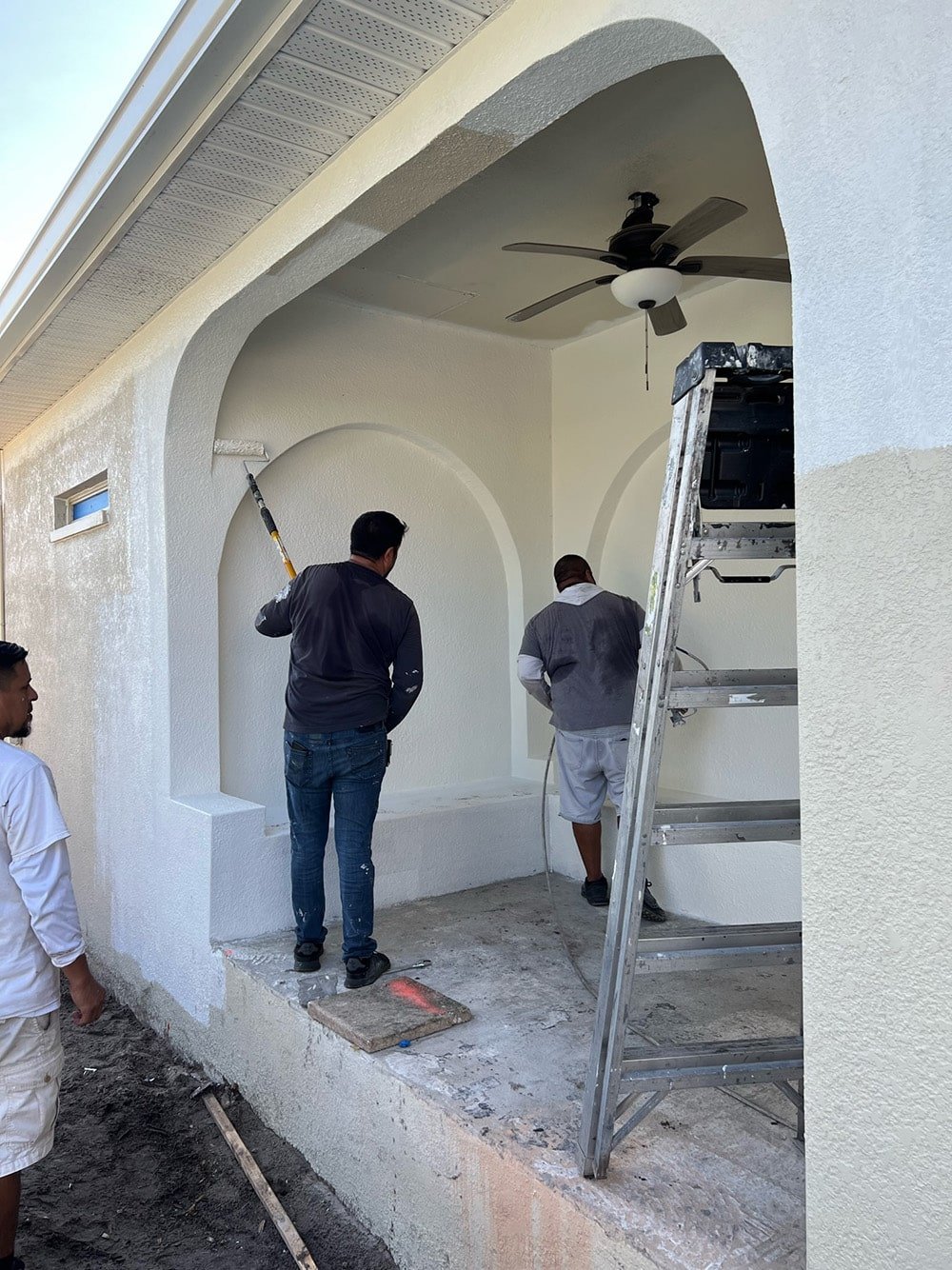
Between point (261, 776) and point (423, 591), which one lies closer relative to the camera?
point (261, 776)

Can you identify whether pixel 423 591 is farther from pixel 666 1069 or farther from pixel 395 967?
pixel 666 1069

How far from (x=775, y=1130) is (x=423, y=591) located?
10.3 feet

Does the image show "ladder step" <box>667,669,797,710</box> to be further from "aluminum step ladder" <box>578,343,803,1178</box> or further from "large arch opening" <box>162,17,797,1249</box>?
"large arch opening" <box>162,17,797,1249</box>

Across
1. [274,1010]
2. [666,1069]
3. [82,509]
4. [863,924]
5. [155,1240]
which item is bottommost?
[155,1240]

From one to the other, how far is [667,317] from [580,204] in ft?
1.81

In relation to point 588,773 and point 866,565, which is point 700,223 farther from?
point 588,773

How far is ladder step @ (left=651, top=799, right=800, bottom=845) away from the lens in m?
1.84

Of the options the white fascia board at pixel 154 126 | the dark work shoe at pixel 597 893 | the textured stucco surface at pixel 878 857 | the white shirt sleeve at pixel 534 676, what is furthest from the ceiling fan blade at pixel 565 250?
the dark work shoe at pixel 597 893

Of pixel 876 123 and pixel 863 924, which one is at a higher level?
pixel 876 123

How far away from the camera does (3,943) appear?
2.30 metres

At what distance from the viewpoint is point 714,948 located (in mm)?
1863

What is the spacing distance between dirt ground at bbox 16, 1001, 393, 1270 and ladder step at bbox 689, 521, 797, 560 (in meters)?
2.11

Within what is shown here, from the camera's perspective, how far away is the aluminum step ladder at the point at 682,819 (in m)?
1.81

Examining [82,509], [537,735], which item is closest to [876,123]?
[537,735]
